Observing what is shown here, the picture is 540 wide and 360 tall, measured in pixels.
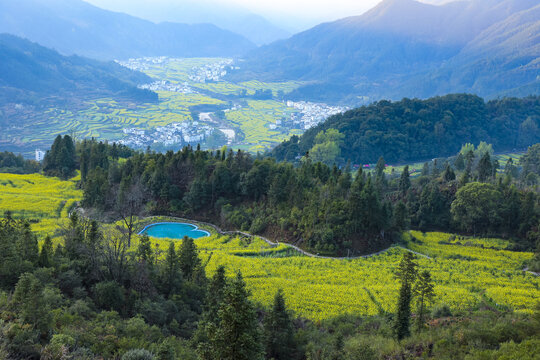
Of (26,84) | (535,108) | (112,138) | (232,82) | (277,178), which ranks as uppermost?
(232,82)

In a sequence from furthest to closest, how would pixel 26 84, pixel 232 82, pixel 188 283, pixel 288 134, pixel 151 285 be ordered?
pixel 232 82, pixel 26 84, pixel 288 134, pixel 188 283, pixel 151 285

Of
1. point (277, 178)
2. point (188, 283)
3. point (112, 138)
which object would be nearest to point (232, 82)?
point (112, 138)

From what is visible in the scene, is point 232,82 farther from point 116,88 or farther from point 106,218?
point 106,218

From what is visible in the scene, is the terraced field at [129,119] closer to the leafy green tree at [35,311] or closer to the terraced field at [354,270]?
the terraced field at [354,270]

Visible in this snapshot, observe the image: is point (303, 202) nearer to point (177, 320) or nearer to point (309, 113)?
point (177, 320)

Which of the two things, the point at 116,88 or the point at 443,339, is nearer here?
the point at 443,339

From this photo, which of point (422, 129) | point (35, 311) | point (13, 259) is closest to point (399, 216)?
point (13, 259)

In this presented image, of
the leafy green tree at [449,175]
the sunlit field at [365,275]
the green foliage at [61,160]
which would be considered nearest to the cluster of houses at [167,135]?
the green foliage at [61,160]
